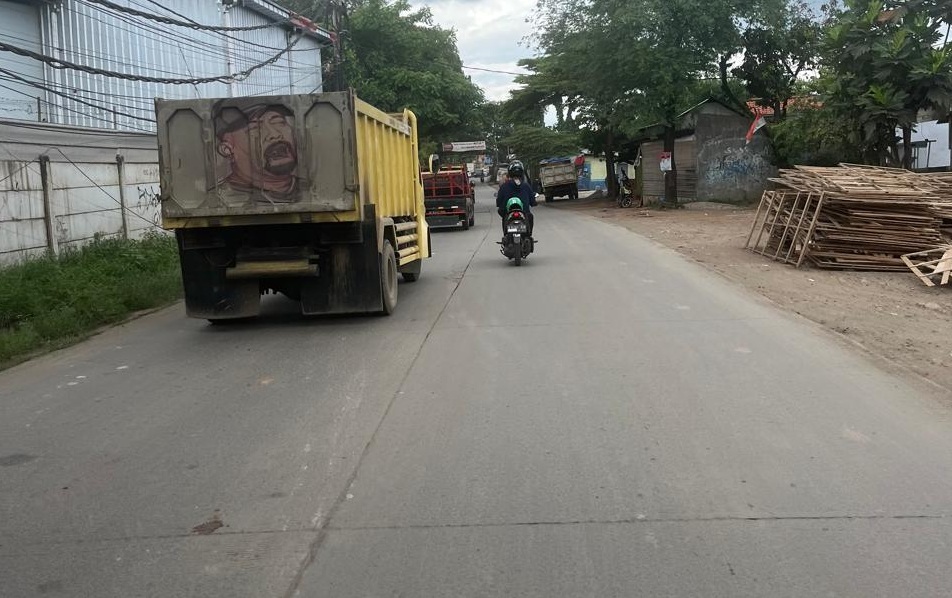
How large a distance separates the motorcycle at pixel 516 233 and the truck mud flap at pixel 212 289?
627cm

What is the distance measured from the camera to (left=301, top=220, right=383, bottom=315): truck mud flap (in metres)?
10.0

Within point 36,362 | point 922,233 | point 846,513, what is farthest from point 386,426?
point 922,233

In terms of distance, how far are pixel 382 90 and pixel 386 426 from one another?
101ft

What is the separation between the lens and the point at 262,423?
20.0 ft

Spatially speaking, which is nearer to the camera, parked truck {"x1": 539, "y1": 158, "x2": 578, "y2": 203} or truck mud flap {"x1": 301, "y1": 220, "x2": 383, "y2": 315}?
truck mud flap {"x1": 301, "y1": 220, "x2": 383, "y2": 315}

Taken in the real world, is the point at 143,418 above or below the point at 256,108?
below

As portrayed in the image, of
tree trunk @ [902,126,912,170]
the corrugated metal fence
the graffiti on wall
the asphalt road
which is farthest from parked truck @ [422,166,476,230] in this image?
the asphalt road

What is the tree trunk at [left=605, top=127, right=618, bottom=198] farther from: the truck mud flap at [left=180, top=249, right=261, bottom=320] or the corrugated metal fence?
the truck mud flap at [left=180, top=249, right=261, bottom=320]

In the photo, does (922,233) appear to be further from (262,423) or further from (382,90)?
(382,90)

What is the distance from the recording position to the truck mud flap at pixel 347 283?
10047 millimetres

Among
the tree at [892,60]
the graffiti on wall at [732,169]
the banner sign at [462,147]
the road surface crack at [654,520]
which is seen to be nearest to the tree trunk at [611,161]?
the banner sign at [462,147]

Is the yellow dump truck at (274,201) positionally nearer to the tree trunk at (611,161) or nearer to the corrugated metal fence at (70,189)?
the corrugated metal fence at (70,189)

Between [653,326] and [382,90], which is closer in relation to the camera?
[653,326]

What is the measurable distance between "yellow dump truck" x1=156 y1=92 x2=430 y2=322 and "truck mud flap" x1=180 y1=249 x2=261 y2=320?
0.5 inches
